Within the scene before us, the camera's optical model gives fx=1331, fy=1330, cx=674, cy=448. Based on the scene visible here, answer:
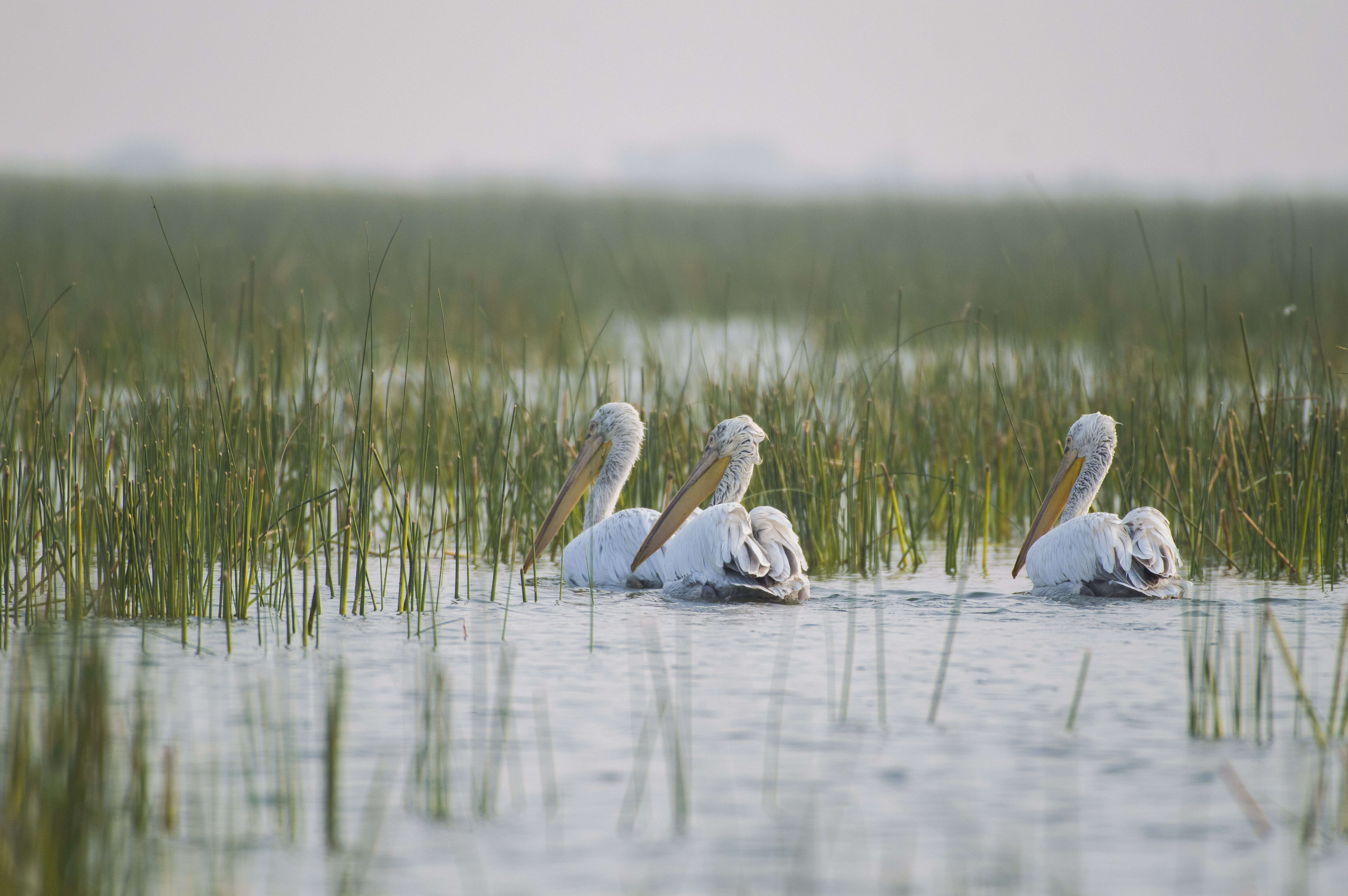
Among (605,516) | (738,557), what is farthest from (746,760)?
(605,516)

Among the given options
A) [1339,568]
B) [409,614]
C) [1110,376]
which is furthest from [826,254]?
[409,614]

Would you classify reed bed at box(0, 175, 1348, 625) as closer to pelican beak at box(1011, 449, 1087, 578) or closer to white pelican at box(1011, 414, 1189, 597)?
pelican beak at box(1011, 449, 1087, 578)

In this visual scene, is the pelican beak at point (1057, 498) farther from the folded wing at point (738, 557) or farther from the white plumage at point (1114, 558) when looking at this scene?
the folded wing at point (738, 557)

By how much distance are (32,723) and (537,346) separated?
11143mm

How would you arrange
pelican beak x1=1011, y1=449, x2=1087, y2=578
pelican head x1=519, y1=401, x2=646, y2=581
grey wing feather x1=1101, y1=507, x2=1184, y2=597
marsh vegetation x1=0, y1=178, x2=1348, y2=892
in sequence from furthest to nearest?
pelican head x1=519, y1=401, x2=646, y2=581, pelican beak x1=1011, y1=449, x2=1087, y2=578, grey wing feather x1=1101, y1=507, x2=1184, y2=597, marsh vegetation x1=0, y1=178, x2=1348, y2=892

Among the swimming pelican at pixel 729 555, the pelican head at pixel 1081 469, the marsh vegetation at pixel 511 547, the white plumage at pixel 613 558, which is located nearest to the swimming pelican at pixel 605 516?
the white plumage at pixel 613 558

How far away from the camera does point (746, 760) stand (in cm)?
365

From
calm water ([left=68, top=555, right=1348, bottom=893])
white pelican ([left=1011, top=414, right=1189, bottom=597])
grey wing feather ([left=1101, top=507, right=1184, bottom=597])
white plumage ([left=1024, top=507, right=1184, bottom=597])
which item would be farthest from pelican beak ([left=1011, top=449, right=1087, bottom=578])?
calm water ([left=68, top=555, right=1348, bottom=893])

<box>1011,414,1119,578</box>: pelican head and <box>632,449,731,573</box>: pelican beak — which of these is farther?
<box>1011,414,1119,578</box>: pelican head

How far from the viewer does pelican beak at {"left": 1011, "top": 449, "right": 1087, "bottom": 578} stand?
662 cm

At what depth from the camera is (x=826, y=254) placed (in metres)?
26.7

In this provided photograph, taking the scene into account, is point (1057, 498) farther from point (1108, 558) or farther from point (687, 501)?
point (687, 501)

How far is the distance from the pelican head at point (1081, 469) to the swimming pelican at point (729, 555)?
129 cm

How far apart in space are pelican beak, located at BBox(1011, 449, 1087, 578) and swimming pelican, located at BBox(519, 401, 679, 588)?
1.85m
